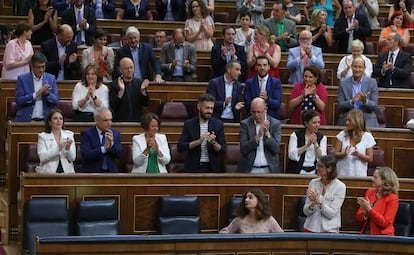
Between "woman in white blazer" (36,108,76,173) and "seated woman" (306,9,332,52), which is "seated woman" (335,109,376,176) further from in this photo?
"seated woman" (306,9,332,52)

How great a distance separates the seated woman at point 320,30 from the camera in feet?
40.3

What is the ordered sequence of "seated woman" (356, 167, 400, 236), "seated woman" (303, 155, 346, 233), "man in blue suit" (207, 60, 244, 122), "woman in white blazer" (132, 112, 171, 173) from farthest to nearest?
"man in blue suit" (207, 60, 244, 122) < "woman in white blazer" (132, 112, 171, 173) < "seated woman" (303, 155, 346, 233) < "seated woman" (356, 167, 400, 236)

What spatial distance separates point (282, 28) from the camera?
12.3m

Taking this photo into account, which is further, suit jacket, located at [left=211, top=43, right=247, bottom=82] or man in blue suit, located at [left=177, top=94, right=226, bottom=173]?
suit jacket, located at [left=211, top=43, right=247, bottom=82]

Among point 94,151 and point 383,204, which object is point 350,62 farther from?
point 94,151

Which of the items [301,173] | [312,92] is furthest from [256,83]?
[301,173]

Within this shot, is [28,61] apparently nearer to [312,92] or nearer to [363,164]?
[312,92]

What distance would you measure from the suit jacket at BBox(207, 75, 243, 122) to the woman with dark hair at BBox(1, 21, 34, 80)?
6.03 feet

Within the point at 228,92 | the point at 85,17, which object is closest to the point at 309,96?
the point at 228,92

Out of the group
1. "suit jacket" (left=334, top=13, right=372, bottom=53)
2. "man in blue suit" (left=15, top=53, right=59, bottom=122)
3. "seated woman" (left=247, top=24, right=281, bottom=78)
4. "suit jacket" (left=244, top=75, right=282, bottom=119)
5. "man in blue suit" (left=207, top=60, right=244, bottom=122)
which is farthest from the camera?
"suit jacket" (left=334, top=13, right=372, bottom=53)

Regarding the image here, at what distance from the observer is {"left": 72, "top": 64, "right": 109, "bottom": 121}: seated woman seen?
10.1 meters

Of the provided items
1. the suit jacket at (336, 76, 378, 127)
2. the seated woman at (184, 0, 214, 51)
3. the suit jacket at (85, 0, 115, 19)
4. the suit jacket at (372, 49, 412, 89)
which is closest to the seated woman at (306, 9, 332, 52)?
the suit jacket at (372, 49, 412, 89)

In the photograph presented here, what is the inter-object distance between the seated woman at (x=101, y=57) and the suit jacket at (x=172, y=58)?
587mm

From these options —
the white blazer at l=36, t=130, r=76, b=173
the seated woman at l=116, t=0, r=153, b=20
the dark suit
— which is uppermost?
the seated woman at l=116, t=0, r=153, b=20
